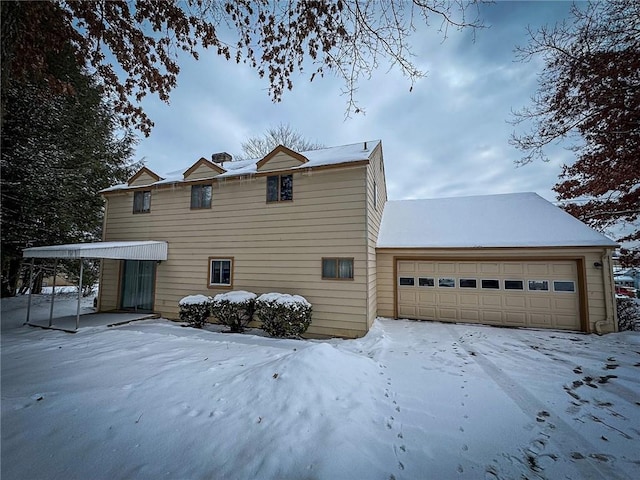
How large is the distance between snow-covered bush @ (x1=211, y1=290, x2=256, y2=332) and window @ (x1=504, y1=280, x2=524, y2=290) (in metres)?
7.93

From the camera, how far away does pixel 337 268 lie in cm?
740

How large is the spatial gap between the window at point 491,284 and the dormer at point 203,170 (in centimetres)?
961

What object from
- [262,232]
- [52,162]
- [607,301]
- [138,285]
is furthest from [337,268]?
[52,162]

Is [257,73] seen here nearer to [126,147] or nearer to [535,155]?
[535,155]

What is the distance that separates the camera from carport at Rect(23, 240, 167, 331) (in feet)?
24.5

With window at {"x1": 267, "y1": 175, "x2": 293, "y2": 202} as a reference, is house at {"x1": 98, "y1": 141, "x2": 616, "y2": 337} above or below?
below

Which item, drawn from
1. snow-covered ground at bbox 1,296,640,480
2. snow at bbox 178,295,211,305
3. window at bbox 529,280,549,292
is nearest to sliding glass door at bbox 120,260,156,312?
snow at bbox 178,295,211,305

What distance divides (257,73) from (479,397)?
234 inches

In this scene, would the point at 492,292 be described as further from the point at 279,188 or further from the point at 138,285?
the point at 138,285

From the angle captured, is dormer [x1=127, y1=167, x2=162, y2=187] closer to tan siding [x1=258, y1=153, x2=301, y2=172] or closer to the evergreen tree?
the evergreen tree

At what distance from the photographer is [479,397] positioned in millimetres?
3854

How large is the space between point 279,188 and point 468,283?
22.9ft

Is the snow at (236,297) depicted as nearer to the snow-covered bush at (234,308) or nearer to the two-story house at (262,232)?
the snow-covered bush at (234,308)

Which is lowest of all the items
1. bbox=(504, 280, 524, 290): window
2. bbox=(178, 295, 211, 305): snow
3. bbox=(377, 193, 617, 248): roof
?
bbox=(178, 295, 211, 305): snow
